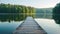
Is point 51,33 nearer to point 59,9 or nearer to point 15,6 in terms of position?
point 59,9

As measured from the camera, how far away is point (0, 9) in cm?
6500

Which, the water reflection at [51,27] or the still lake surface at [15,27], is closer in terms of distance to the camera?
the still lake surface at [15,27]

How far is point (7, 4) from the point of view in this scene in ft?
230

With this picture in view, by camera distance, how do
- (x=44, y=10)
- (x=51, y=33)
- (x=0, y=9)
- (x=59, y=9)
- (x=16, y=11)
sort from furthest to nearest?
(x=44, y=10) → (x=16, y=11) → (x=0, y=9) → (x=59, y=9) → (x=51, y=33)

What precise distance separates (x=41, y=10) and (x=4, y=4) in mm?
54303

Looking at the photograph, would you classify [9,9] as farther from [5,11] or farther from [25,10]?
[25,10]

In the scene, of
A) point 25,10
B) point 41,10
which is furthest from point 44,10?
point 25,10

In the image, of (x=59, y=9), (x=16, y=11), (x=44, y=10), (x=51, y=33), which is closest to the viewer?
(x=51, y=33)

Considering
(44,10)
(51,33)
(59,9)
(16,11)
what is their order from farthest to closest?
(44,10)
(16,11)
(59,9)
(51,33)

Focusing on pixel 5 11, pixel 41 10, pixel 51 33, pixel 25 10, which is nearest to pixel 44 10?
pixel 41 10

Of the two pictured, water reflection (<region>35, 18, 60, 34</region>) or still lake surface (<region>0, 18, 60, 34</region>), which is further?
water reflection (<region>35, 18, 60, 34</region>)

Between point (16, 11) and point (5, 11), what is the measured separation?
15.8 feet

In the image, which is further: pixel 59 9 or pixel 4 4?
pixel 4 4

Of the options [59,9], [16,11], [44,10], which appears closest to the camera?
[59,9]
